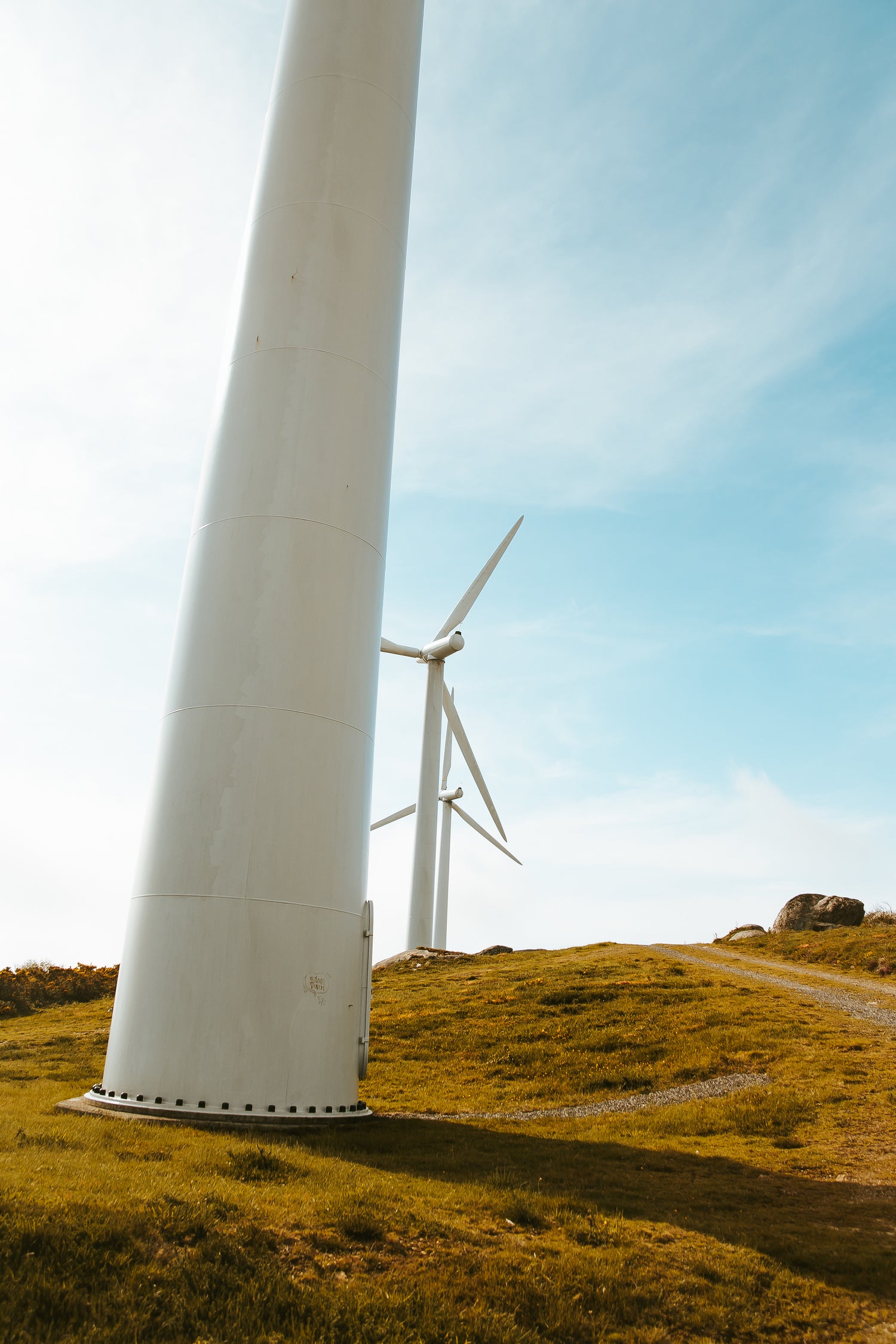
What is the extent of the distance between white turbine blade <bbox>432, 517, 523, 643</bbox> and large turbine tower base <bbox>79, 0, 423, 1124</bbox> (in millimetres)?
26169

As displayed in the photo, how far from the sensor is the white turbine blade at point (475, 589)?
142ft

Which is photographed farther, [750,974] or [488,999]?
[750,974]

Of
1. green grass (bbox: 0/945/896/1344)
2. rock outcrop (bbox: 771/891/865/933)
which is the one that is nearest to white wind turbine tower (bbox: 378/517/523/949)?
rock outcrop (bbox: 771/891/865/933)

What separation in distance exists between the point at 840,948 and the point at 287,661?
3993 centimetres

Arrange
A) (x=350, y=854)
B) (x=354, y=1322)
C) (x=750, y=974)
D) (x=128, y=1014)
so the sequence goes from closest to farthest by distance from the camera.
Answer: (x=354, y=1322) → (x=128, y=1014) → (x=350, y=854) → (x=750, y=974)

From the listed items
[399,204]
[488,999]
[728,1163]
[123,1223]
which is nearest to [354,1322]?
[123,1223]

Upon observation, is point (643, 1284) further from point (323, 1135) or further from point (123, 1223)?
point (323, 1135)

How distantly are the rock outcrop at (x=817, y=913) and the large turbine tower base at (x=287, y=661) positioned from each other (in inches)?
1873

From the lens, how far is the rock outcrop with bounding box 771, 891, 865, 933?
54219 mm

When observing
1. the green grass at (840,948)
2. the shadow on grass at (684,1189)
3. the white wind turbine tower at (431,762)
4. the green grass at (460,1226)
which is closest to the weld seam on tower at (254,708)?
the green grass at (460,1226)

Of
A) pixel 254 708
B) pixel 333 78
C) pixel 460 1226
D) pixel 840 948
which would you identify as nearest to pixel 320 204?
pixel 333 78

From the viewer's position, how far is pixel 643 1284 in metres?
7.56

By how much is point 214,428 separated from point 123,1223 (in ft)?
38.5

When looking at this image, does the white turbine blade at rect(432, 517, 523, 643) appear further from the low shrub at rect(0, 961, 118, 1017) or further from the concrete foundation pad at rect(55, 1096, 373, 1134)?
the concrete foundation pad at rect(55, 1096, 373, 1134)
